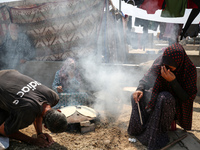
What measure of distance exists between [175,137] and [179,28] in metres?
5.30

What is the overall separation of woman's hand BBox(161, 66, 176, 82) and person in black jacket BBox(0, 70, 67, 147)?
167 centimetres

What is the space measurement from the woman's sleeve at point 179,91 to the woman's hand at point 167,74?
2.5 inches

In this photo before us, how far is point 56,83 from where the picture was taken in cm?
417

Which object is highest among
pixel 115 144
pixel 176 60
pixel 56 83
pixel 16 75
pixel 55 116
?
pixel 176 60

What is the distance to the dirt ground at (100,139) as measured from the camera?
248cm

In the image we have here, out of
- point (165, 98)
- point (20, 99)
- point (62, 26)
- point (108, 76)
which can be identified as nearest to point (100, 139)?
point (165, 98)

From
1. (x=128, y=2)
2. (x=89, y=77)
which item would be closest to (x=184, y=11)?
(x=128, y=2)

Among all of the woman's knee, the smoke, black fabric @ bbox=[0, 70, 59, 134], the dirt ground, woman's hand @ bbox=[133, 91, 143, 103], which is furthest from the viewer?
A: the smoke

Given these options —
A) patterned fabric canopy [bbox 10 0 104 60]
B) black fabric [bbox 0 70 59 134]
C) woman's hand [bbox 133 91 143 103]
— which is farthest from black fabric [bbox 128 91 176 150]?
patterned fabric canopy [bbox 10 0 104 60]

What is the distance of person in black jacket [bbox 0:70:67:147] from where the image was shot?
2.05 m

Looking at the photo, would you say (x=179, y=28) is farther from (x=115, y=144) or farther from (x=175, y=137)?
(x=115, y=144)

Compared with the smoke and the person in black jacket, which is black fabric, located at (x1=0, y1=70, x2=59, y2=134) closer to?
the person in black jacket

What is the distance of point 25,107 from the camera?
2.01 meters

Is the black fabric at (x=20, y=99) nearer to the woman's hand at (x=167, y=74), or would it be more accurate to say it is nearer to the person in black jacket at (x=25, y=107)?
the person in black jacket at (x=25, y=107)
